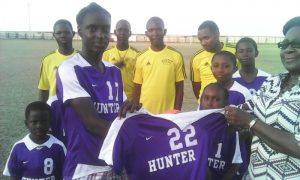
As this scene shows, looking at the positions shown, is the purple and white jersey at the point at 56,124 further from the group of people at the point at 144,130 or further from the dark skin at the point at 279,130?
the dark skin at the point at 279,130

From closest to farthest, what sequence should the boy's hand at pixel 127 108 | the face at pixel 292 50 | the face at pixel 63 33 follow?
the face at pixel 292 50, the boy's hand at pixel 127 108, the face at pixel 63 33

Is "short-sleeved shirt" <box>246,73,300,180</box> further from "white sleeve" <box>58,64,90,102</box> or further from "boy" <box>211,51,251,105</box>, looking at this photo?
"boy" <box>211,51,251,105</box>

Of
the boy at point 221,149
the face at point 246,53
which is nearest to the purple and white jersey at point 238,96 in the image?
the boy at point 221,149

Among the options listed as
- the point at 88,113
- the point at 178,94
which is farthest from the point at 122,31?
the point at 88,113

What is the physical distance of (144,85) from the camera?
6758 millimetres

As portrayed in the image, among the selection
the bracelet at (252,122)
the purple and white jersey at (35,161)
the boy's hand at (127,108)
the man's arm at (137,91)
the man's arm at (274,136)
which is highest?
the boy's hand at (127,108)

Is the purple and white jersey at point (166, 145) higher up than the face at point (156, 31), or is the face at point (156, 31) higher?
the face at point (156, 31)

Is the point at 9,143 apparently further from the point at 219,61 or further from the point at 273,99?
the point at 273,99

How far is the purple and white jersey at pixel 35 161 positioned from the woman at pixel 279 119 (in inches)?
96.0

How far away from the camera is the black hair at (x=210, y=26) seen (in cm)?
650

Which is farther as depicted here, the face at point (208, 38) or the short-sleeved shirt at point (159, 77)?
the short-sleeved shirt at point (159, 77)

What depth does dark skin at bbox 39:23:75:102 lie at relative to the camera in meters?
6.20

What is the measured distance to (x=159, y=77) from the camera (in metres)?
6.69

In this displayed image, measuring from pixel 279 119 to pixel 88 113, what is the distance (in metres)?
1.52
